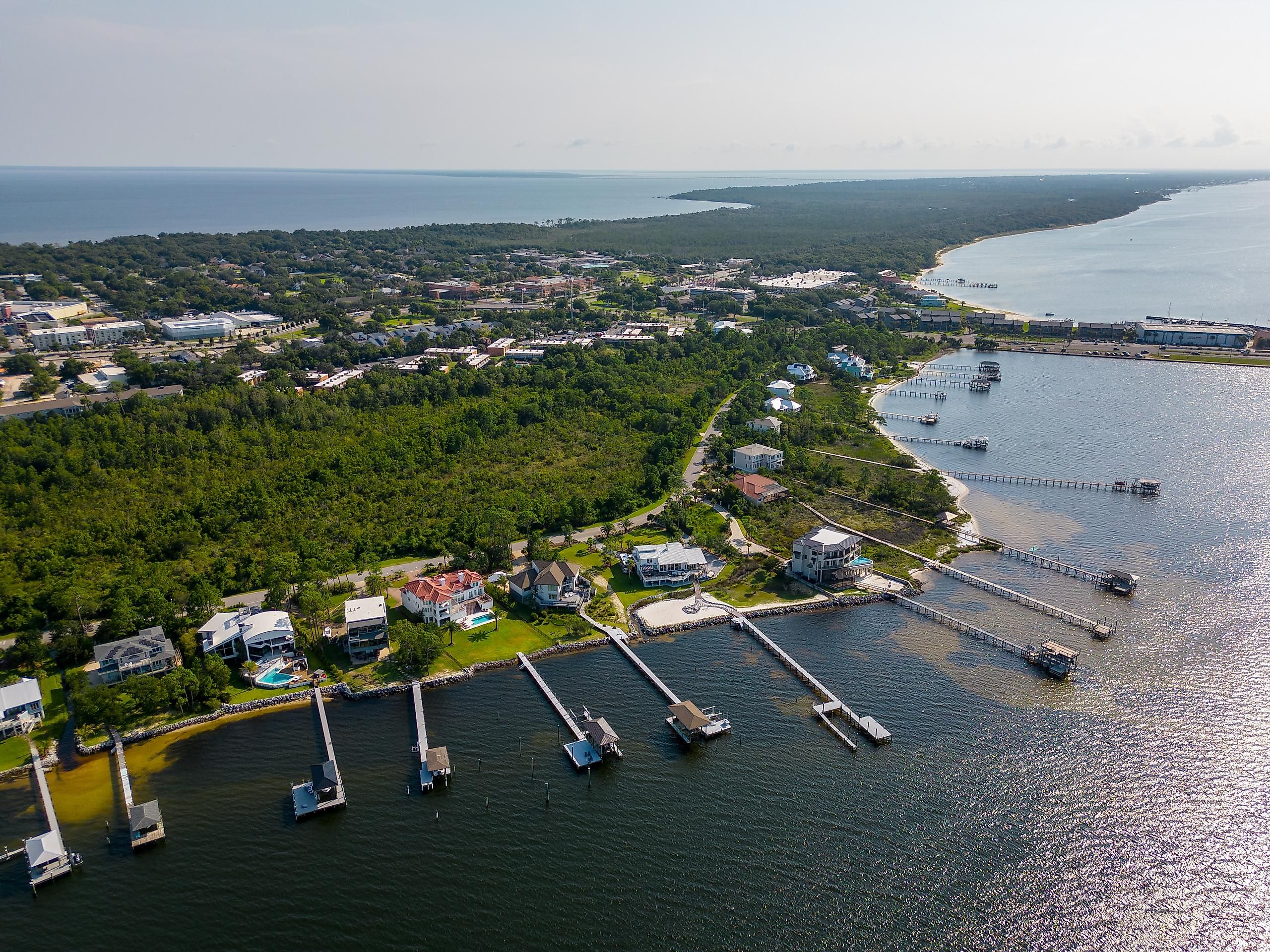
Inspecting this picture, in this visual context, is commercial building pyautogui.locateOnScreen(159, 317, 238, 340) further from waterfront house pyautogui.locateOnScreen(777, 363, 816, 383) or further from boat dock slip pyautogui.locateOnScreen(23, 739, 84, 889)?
boat dock slip pyautogui.locateOnScreen(23, 739, 84, 889)

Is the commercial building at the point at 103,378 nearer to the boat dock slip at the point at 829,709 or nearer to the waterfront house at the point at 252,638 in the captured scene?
the waterfront house at the point at 252,638

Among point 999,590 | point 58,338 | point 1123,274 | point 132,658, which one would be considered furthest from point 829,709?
point 1123,274

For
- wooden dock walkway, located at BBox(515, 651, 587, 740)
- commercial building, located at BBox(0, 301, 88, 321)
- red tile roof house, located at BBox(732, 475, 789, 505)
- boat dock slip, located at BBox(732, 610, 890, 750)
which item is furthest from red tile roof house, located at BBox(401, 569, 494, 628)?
commercial building, located at BBox(0, 301, 88, 321)

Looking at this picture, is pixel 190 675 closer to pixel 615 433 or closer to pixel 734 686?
pixel 734 686

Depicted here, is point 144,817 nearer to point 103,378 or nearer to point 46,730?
point 46,730

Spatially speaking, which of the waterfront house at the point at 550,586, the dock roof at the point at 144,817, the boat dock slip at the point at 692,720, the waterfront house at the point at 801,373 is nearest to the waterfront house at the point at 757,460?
the waterfront house at the point at 550,586

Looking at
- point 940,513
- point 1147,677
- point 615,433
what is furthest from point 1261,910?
point 615,433
